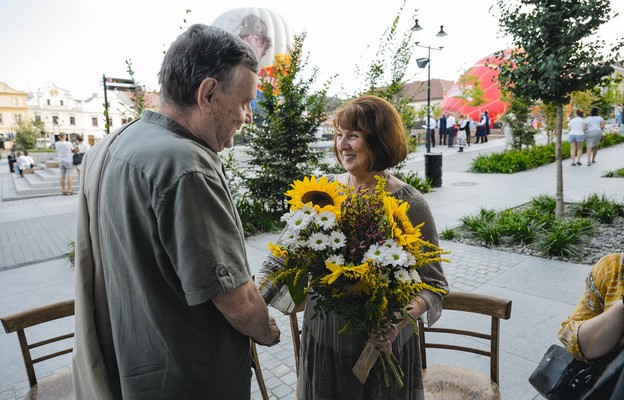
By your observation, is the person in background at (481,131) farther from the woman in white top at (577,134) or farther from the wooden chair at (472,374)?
the wooden chair at (472,374)

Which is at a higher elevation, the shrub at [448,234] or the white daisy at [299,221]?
the white daisy at [299,221]

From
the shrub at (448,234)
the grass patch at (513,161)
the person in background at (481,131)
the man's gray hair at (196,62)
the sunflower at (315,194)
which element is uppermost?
the person in background at (481,131)

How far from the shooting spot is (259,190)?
7754 mm

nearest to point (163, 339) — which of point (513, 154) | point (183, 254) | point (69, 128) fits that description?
point (183, 254)

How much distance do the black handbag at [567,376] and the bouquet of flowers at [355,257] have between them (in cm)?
58

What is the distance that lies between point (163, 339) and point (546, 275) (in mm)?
5138

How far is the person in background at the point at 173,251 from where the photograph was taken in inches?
44.8

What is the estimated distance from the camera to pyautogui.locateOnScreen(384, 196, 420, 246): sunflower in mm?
1286

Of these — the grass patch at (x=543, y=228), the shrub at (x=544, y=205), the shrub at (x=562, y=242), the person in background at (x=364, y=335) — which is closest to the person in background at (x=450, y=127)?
the shrub at (x=544, y=205)

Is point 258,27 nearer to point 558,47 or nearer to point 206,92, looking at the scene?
point 558,47

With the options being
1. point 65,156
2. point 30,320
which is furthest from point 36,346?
point 65,156

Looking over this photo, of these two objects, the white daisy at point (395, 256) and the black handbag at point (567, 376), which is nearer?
the white daisy at point (395, 256)

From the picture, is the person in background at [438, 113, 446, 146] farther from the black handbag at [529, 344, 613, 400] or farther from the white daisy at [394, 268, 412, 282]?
the white daisy at [394, 268, 412, 282]

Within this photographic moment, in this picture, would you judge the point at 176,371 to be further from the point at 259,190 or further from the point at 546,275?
the point at 259,190
